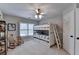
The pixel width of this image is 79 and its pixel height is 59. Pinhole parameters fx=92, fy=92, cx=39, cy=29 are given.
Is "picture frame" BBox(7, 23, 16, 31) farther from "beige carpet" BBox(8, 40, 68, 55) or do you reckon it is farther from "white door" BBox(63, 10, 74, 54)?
"white door" BBox(63, 10, 74, 54)

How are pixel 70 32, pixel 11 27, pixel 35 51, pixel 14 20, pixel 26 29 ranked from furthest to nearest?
1. pixel 26 29
2. pixel 14 20
3. pixel 11 27
4. pixel 35 51
5. pixel 70 32

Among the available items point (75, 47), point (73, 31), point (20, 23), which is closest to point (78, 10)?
point (73, 31)

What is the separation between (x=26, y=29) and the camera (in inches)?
335

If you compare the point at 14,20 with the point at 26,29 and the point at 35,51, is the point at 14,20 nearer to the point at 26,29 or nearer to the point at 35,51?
the point at 26,29

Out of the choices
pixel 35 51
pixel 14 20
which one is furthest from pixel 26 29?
pixel 35 51

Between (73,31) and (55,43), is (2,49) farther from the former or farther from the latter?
(55,43)

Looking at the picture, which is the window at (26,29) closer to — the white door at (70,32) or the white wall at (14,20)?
the white wall at (14,20)

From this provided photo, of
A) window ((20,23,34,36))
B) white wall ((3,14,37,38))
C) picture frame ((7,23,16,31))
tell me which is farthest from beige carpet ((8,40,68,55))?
window ((20,23,34,36))

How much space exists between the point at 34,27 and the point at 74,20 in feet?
17.7

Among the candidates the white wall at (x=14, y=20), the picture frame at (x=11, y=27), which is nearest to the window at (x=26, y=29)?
the white wall at (x=14, y=20)

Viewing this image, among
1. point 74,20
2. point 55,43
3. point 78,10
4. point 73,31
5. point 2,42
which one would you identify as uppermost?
point 78,10

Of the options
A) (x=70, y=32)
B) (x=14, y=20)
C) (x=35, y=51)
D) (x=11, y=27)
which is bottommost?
(x=35, y=51)

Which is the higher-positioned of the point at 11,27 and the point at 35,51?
the point at 11,27

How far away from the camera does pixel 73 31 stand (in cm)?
380
